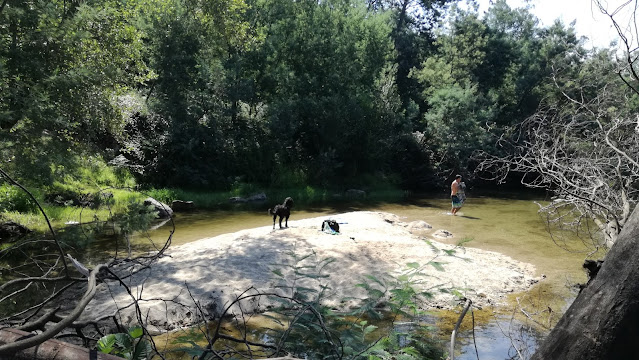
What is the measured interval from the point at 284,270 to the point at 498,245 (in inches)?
282

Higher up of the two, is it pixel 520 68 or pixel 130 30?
pixel 520 68

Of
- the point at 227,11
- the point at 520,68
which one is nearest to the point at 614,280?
the point at 227,11

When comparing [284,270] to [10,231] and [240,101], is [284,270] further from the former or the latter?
[240,101]

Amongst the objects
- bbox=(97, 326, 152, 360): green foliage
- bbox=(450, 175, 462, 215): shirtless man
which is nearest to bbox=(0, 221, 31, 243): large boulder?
bbox=(97, 326, 152, 360): green foliage

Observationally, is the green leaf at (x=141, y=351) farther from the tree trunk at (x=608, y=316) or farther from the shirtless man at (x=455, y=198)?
the shirtless man at (x=455, y=198)

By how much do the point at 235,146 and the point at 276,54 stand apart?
18.9 feet

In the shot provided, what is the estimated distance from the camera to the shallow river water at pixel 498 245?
6.07 metres

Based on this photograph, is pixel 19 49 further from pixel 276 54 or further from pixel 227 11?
pixel 276 54

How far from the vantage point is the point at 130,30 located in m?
12.3

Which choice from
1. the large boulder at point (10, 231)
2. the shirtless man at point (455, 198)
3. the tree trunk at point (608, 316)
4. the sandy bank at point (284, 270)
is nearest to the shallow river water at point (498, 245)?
the shirtless man at point (455, 198)

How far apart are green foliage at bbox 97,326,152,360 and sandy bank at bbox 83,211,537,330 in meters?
3.78

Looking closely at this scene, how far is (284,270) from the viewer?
8383 mm

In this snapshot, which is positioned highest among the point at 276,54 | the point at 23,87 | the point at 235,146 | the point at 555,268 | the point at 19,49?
the point at 276,54

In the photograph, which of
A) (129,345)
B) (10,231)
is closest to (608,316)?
(129,345)
